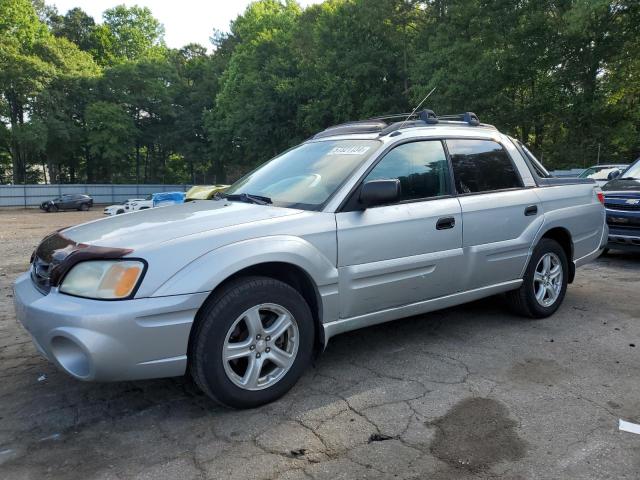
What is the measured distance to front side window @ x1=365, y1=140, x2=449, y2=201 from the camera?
12.5ft

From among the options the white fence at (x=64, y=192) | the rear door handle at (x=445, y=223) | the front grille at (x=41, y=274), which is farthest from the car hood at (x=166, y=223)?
the white fence at (x=64, y=192)

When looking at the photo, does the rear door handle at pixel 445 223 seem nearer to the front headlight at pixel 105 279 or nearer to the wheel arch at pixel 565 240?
the wheel arch at pixel 565 240

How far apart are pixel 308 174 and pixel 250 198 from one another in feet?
1.55

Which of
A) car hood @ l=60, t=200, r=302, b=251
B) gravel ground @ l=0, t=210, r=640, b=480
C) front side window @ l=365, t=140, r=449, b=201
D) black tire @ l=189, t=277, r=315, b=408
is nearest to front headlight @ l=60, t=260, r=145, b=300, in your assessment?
car hood @ l=60, t=200, r=302, b=251

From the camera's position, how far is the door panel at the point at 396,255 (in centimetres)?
346

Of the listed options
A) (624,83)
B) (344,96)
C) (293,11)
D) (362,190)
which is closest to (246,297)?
(362,190)

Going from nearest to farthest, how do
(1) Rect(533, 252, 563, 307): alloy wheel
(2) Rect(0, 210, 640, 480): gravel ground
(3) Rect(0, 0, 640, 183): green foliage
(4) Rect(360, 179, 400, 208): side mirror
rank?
(2) Rect(0, 210, 640, 480): gravel ground < (4) Rect(360, 179, 400, 208): side mirror < (1) Rect(533, 252, 563, 307): alloy wheel < (3) Rect(0, 0, 640, 183): green foliage

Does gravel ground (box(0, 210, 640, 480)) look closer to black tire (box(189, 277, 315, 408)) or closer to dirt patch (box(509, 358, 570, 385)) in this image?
dirt patch (box(509, 358, 570, 385))

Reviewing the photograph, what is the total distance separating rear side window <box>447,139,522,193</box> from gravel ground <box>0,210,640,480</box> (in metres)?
1.30

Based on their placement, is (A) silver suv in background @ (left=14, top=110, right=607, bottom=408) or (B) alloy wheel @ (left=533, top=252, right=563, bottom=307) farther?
(B) alloy wheel @ (left=533, top=252, right=563, bottom=307)

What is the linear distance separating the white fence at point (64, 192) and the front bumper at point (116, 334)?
40287mm

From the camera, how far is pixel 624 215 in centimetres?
757

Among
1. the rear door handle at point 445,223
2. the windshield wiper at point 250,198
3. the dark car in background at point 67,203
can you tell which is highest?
the windshield wiper at point 250,198

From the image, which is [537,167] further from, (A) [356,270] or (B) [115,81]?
(B) [115,81]
